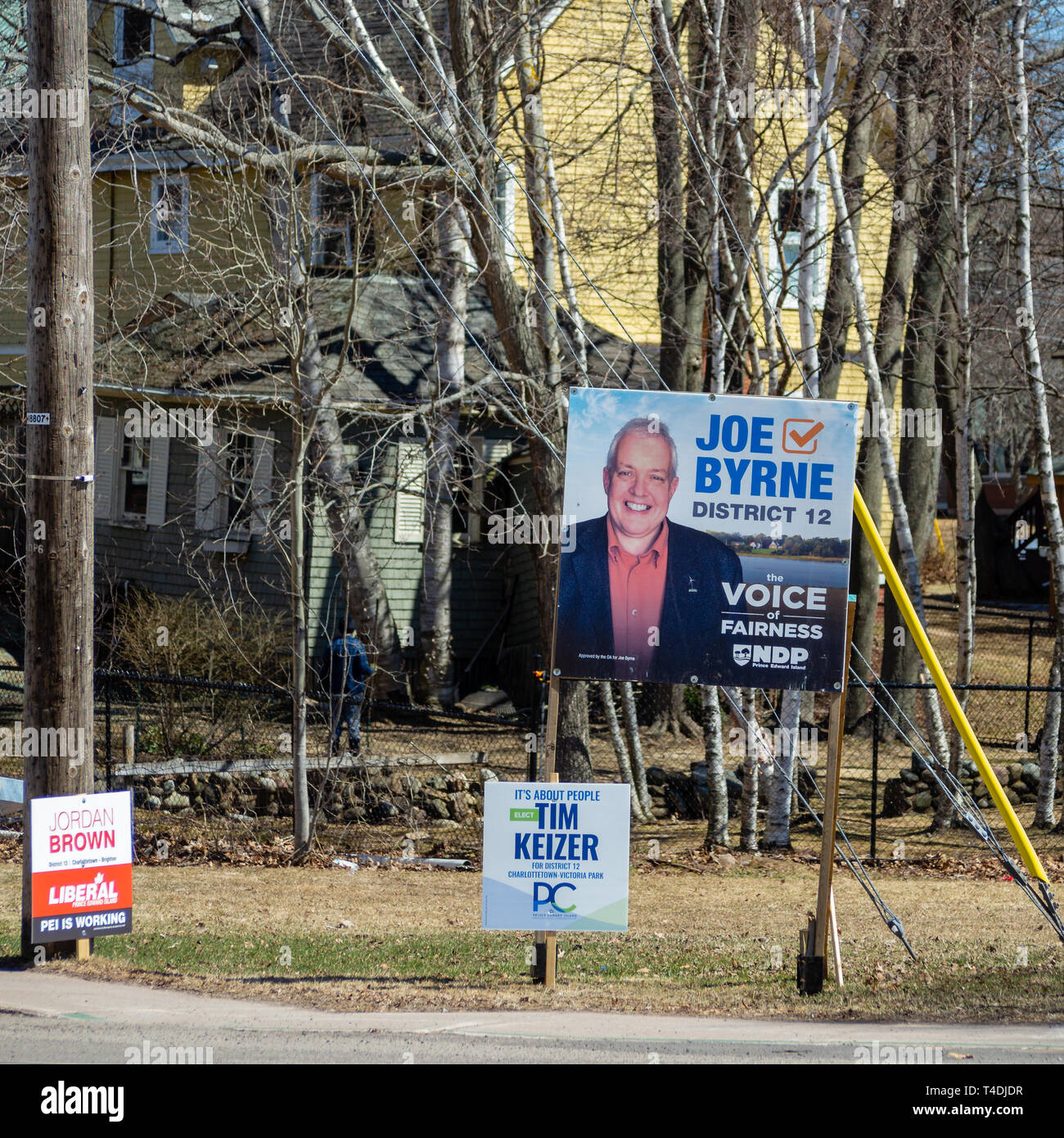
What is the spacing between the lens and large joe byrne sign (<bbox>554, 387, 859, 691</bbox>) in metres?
7.12

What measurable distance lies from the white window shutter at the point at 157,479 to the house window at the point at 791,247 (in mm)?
9963

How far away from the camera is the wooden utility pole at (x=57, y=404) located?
7.52m

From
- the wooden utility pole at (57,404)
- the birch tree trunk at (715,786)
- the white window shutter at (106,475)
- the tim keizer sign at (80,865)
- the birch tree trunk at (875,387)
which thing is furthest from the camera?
the white window shutter at (106,475)

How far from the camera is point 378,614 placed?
17938mm

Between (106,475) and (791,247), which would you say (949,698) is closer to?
(791,247)

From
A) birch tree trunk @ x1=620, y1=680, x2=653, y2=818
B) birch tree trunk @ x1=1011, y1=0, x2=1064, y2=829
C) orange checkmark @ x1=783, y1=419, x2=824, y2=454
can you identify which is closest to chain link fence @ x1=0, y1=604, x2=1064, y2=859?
birch tree trunk @ x1=620, y1=680, x2=653, y2=818

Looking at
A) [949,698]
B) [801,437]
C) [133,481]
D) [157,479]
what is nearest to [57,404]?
[801,437]

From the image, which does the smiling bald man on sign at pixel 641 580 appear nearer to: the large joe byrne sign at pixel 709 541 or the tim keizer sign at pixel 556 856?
the large joe byrne sign at pixel 709 541

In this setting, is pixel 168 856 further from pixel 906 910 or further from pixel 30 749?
pixel 906 910

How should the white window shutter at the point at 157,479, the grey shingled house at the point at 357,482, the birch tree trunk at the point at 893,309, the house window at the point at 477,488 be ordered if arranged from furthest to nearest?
the white window shutter at the point at 157,479 < the house window at the point at 477,488 < the grey shingled house at the point at 357,482 < the birch tree trunk at the point at 893,309

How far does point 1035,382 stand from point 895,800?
5149mm

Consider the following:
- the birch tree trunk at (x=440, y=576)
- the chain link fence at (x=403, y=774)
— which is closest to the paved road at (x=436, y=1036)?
the chain link fence at (x=403, y=774)

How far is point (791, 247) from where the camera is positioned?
755 inches

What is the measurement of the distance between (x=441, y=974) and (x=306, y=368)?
7.18 meters
